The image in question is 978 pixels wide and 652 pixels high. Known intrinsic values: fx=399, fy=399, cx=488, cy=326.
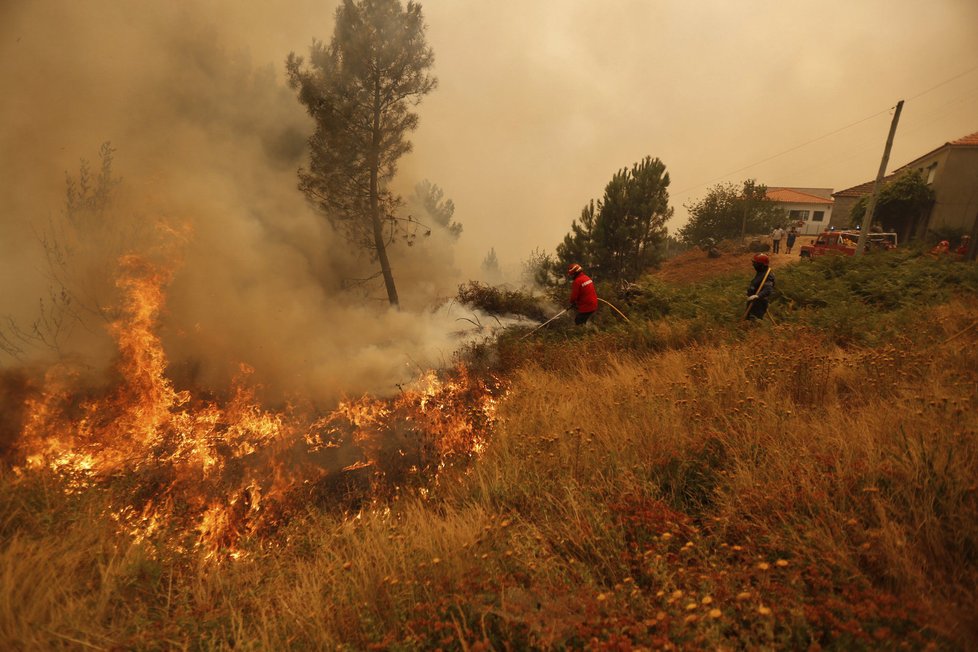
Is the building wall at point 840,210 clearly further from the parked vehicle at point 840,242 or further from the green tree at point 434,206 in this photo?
the green tree at point 434,206

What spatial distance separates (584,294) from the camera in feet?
29.7

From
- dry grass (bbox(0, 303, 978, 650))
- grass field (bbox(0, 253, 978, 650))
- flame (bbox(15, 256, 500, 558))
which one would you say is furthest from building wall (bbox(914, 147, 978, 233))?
flame (bbox(15, 256, 500, 558))

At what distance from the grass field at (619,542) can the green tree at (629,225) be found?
1480cm

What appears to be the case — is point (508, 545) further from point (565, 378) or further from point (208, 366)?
point (208, 366)

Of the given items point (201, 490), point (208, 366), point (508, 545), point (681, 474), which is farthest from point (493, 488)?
point (208, 366)

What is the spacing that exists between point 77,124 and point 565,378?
13.8 metres

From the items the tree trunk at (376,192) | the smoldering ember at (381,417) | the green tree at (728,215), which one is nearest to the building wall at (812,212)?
the green tree at (728,215)

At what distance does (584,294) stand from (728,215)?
92.6 feet

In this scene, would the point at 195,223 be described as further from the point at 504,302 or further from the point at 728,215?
the point at 728,215

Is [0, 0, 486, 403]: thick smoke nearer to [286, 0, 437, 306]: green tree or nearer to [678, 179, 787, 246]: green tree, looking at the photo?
[286, 0, 437, 306]: green tree

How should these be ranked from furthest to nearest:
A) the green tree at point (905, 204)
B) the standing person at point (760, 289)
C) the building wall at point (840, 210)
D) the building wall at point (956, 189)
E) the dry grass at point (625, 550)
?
the building wall at point (840, 210)
the green tree at point (905, 204)
the building wall at point (956, 189)
the standing person at point (760, 289)
the dry grass at point (625, 550)

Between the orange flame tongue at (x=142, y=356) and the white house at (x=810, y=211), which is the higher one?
the white house at (x=810, y=211)

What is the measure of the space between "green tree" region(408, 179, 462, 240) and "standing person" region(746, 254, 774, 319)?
55.3 feet

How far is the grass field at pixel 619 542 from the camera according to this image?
180 centimetres
